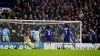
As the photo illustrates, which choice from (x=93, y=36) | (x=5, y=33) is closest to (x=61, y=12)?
(x=93, y=36)

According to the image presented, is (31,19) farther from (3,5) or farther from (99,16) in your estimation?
(99,16)

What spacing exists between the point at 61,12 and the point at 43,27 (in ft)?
1.56

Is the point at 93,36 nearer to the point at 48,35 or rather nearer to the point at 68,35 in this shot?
the point at 68,35

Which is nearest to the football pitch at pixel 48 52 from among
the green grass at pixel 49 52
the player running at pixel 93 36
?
the green grass at pixel 49 52

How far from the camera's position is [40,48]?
4.70m

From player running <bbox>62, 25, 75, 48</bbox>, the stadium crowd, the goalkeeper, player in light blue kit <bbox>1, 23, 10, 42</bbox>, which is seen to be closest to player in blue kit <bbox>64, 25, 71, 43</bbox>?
player running <bbox>62, 25, 75, 48</bbox>

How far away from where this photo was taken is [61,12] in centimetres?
487

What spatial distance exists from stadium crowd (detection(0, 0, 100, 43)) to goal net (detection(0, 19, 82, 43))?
0.14 ft

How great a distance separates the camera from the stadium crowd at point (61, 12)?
4.73 m

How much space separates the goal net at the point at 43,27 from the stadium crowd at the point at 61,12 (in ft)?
0.14

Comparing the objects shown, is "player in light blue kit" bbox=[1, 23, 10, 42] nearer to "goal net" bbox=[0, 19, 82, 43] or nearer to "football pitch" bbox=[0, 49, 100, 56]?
"goal net" bbox=[0, 19, 82, 43]

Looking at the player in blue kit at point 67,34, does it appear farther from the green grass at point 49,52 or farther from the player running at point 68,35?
the green grass at point 49,52

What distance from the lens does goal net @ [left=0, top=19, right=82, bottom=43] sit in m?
4.65

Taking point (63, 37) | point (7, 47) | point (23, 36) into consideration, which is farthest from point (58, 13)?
point (7, 47)
